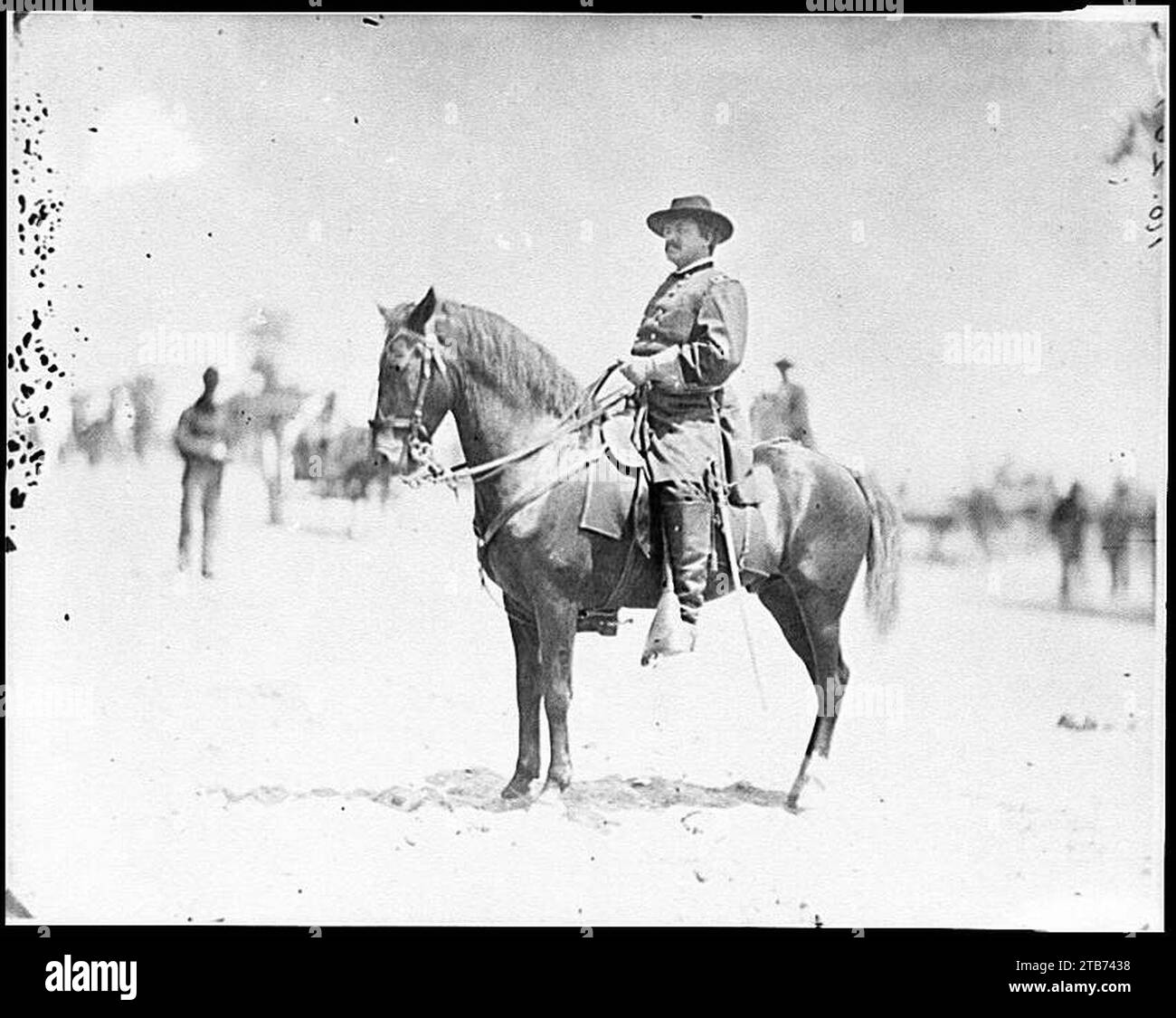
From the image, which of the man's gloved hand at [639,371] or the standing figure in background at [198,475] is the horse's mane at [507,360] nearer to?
the man's gloved hand at [639,371]

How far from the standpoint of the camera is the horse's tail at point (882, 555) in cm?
459

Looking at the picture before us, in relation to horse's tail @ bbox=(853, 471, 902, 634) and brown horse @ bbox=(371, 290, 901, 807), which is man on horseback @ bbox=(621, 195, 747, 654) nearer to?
brown horse @ bbox=(371, 290, 901, 807)

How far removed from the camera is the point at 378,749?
4570 millimetres

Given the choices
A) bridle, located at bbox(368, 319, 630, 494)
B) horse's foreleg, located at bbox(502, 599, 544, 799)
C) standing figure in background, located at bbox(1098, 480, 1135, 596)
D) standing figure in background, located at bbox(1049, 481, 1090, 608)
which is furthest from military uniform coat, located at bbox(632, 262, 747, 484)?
standing figure in background, located at bbox(1098, 480, 1135, 596)

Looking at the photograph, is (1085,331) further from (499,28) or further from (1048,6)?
(499,28)

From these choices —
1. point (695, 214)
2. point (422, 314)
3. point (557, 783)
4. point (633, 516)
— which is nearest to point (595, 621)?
point (633, 516)

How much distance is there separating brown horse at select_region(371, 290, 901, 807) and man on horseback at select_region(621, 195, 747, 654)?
135 mm

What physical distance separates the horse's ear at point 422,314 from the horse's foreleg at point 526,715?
2.66 ft

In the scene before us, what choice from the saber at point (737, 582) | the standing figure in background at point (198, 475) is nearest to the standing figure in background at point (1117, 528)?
the saber at point (737, 582)

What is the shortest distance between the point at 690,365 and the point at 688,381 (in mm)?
46

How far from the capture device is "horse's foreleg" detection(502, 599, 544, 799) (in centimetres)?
455

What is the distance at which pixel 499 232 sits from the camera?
15.0ft

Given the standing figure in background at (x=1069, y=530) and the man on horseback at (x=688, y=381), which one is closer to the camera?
the man on horseback at (x=688, y=381)
